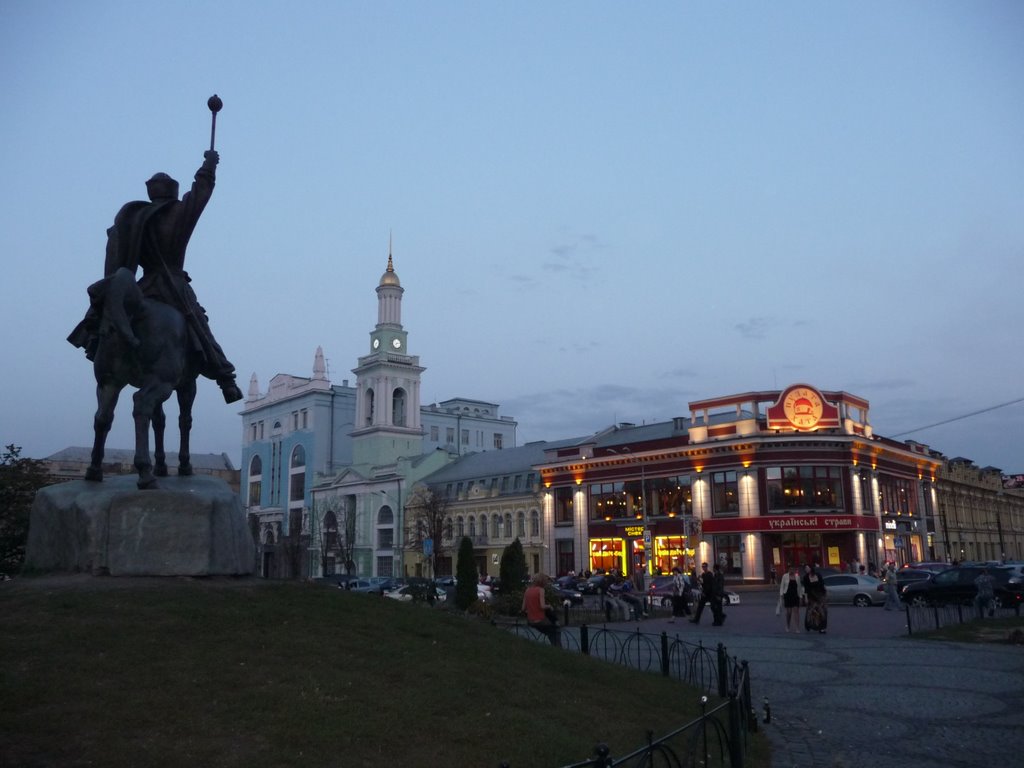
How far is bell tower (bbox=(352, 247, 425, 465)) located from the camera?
300 ft

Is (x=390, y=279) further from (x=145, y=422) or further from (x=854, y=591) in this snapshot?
(x=145, y=422)

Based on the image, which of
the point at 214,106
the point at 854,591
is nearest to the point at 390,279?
the point at 854,591

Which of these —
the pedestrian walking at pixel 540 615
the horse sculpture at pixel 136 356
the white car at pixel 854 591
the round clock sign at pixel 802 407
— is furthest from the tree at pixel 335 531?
the horse sculpture at pixel 136 356

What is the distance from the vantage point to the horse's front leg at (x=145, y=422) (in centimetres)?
1318

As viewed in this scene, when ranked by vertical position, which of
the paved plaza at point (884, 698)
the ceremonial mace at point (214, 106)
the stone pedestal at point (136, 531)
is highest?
the ceremonial mace at point (214, 106)

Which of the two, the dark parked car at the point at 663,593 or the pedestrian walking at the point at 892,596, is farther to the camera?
the dark parked car at the point at 663,593

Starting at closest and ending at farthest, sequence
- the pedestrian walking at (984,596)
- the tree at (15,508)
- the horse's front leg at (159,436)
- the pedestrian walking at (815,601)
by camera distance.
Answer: the horse's front leg at (159,436), the tree at (15,508), the pedestrian walking at (815,601), the pedestrian walking at (984,596)

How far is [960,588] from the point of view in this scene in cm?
3562

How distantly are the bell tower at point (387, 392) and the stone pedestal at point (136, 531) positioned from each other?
255ft

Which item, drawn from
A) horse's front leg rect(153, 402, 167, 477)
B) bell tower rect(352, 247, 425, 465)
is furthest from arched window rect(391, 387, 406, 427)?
horse's front leg rect(153, 402, 167, 477)

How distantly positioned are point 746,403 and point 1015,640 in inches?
1572

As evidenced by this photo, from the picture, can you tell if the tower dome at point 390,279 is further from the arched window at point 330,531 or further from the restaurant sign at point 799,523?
the restaurant sign at point 799,523

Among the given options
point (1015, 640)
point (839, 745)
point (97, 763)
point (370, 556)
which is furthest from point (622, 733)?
point (370, 556)

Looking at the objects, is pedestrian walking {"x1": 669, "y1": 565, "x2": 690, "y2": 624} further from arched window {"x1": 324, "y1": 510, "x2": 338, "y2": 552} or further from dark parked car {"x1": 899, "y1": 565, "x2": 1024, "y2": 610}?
arched window {"x1": 324, "y1": 510, "x2": 338, "y2": 552}
